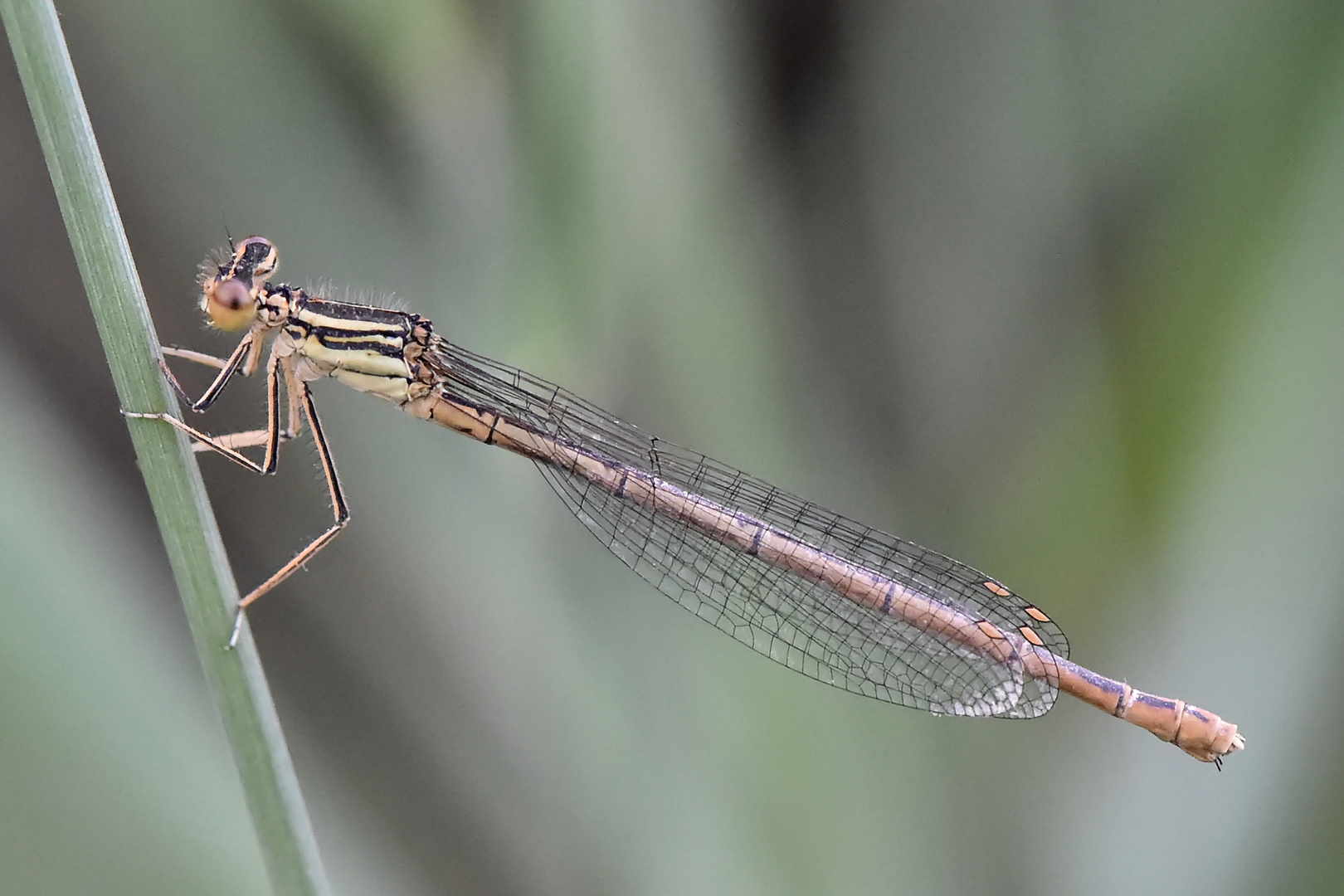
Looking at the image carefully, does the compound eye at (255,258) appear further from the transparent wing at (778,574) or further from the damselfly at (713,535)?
the transparent wing at (778,574)

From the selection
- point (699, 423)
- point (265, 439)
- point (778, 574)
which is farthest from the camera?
point (778, 574)

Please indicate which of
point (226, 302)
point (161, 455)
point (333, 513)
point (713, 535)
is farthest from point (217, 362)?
point (713, 535)

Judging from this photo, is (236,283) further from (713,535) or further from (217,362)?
(713,535)

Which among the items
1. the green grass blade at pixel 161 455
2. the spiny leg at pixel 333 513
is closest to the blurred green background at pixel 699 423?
the spiny leg at pixel 333 513

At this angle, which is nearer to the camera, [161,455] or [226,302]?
[161,455]

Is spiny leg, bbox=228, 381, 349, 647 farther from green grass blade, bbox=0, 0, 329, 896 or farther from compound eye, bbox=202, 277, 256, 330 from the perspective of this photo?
green grass blade, bbox=0, 0, 329, 896

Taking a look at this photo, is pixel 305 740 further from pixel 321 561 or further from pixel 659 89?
pixel 659 89
